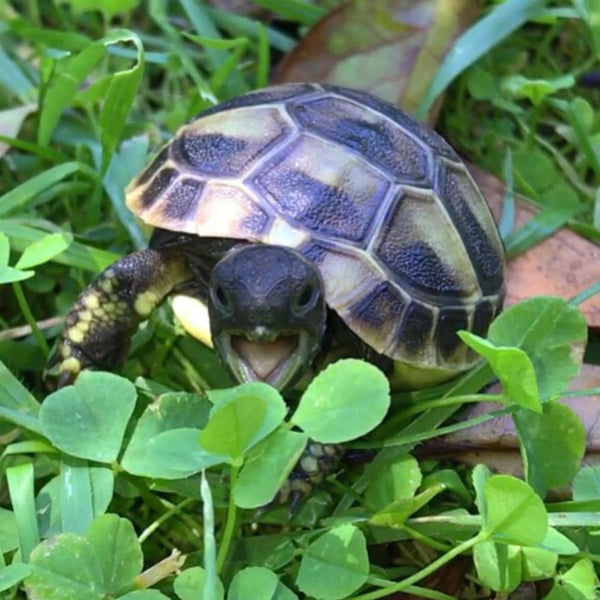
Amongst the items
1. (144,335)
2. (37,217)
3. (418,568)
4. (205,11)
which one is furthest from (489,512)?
(205,11)

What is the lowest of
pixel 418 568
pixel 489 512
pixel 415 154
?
pixel 418 568

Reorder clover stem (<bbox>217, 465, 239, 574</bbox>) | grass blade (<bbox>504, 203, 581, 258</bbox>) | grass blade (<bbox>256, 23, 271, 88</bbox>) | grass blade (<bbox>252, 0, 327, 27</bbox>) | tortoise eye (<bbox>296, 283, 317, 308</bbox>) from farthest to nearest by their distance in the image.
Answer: grass blade (<bbox>252, 0, 327, 27</bbox>), grass blade (<bbox>256, 23, 271, 88</bbox>), grass blade (<bbox>504, 203, 581, 258</bbox>), tortoise eye (<bbox>296, 283, 317, 308</bbox>), clover stem (<bbox>217, 465, 239, 574</bbox>)

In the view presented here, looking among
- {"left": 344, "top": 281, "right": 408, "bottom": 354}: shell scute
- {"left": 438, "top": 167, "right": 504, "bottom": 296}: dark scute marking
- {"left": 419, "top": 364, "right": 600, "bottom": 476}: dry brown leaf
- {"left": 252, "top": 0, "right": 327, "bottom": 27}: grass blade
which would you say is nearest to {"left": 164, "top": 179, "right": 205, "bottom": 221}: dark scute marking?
{"left": 344, "top": 281, "right": 408, "bottom": 354}: shell scute

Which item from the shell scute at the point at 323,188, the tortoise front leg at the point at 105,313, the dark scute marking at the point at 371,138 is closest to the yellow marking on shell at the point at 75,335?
the tortoise front leg at the point at 105,313

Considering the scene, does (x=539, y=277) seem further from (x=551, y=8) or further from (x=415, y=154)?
(x=551, y=8)

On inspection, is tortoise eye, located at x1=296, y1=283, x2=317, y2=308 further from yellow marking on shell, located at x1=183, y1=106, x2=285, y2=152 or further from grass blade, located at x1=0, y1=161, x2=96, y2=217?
grass blade, located at x1=0, y1=161, x2=96, y2=217

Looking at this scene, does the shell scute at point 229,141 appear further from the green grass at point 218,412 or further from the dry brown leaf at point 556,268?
the dry brown leaf at point 556,268
